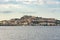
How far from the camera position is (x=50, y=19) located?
110688 mm

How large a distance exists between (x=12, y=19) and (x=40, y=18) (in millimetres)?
14984

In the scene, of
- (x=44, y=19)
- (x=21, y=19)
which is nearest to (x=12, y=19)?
(x=21, y=19)

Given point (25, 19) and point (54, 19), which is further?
point (25, 19)

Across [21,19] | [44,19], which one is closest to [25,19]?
[21,19]

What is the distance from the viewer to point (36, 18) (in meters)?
116

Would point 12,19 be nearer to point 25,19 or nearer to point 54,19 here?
point 25,19

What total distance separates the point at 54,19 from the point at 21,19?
1691 cm

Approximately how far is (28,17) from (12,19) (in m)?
8.81

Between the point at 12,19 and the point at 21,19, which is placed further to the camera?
the point at 21,19

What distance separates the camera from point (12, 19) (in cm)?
10744

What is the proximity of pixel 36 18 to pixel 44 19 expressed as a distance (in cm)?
416

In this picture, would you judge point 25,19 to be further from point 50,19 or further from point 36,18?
point 50,19

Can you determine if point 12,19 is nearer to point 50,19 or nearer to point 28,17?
point 28,17

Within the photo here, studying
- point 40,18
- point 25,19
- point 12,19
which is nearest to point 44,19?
point 40,18
